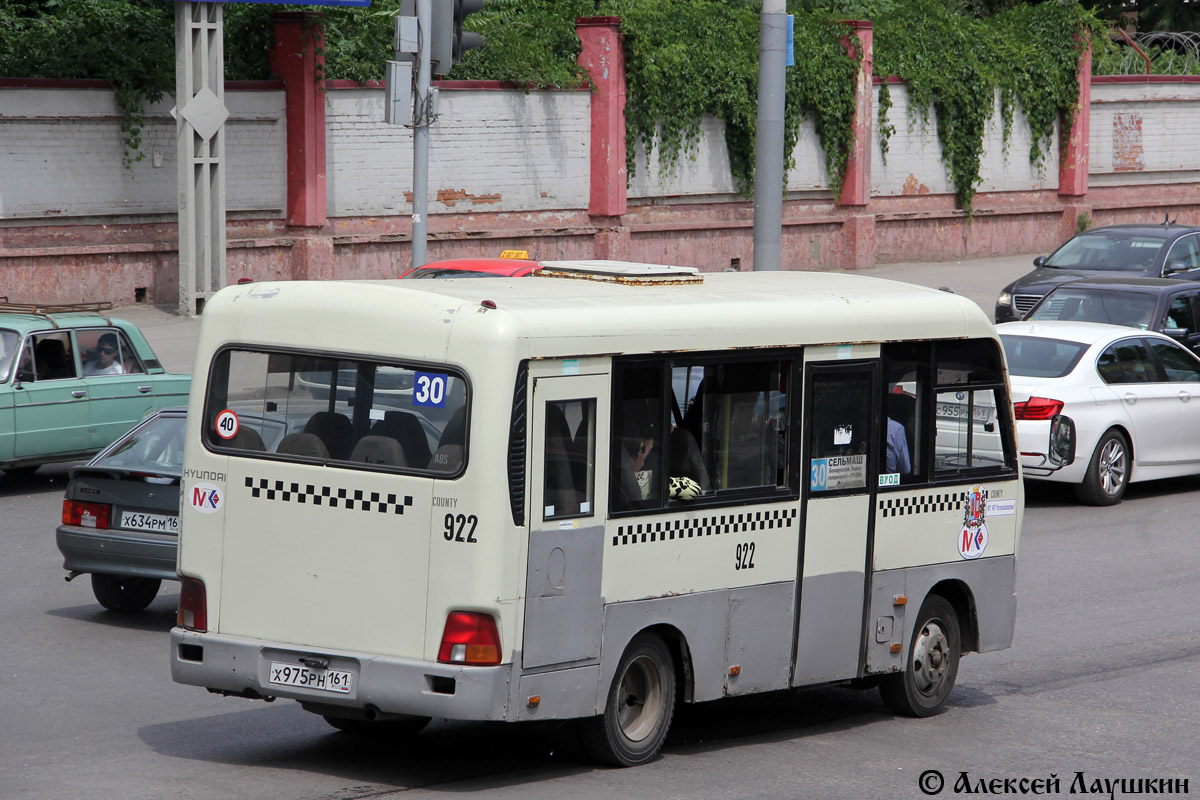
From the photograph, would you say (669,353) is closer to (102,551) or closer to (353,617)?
(353,617)

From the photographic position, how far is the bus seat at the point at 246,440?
7609mm

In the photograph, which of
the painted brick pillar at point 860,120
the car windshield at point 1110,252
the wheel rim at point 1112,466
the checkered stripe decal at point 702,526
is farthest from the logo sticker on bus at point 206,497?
the painted brick pillar at point 860,120

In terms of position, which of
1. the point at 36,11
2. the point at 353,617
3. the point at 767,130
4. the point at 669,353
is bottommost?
the point at 353,617

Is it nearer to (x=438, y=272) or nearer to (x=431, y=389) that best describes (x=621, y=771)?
(x=431, y=389)

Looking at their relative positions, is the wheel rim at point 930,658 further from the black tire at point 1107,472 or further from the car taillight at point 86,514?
the black tire at point 1107,472

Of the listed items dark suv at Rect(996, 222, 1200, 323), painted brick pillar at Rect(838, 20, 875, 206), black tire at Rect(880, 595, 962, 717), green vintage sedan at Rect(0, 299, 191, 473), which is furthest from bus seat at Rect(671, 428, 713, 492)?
painted brick pillar at Rect(838, 20, 875, 206)

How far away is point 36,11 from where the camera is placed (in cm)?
2664

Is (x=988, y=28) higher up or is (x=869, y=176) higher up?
(x=988, y=28)

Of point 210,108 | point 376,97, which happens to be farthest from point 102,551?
point 376,97

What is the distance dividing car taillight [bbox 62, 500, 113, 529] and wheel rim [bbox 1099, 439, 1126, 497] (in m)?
9.31

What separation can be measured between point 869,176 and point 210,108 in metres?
14.4

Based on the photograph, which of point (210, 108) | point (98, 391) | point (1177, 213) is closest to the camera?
point (98, 391)

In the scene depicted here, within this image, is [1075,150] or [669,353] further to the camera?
[1075,150]

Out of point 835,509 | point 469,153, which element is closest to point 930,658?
point 835,509
